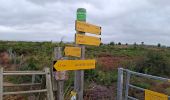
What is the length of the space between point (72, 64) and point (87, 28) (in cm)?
99

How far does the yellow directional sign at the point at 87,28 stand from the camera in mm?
7746

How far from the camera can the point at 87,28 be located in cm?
802

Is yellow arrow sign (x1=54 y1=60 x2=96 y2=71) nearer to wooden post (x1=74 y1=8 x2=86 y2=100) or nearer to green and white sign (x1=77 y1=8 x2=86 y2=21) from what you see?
wooden post (x1=74 y1=8 x2=86 y2=100)

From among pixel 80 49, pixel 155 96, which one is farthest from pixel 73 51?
pixel 155 96

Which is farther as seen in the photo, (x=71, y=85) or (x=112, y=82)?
(x=112, y=82)

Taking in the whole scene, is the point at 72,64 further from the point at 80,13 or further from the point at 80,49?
the point at 80,13

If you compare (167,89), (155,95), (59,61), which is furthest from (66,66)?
(167,89)

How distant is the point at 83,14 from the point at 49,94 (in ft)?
6.84

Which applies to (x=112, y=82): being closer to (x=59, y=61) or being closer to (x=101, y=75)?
(x=101, y=75)

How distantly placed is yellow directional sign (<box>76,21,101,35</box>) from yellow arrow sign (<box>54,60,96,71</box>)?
2.32 feet

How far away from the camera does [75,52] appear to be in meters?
7.93

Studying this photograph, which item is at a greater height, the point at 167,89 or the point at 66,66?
the point at 66,66

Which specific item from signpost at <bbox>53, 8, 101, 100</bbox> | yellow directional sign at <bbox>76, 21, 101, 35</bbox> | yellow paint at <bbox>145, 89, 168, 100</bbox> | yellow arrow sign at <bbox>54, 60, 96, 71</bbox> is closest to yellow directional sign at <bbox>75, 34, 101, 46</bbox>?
signpost at <bbox>53, 8, 101, 100</bbox>

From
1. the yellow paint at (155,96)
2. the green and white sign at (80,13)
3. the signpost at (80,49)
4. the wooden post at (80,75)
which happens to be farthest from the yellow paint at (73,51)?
the yellow paint at (155,96)
